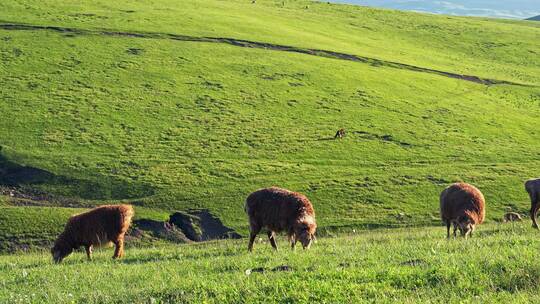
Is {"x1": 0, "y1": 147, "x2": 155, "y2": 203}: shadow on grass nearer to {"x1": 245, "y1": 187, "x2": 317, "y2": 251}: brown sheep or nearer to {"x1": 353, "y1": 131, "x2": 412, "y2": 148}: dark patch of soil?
{"x1": 353, "y1": 131, "x2": 412, "y2": 148}: dark patch of soil

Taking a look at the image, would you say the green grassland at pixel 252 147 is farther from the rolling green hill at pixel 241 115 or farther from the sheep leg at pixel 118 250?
the sheep leg at pixel 118 250

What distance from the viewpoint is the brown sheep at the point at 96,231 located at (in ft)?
71.7

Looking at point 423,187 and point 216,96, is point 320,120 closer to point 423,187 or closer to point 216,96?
point 216,96

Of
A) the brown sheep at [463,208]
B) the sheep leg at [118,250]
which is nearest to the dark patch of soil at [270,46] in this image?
the brown sheep at [463,208]

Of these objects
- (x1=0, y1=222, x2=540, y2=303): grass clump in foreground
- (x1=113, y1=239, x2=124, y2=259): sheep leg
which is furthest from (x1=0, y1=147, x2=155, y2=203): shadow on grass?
(x1=0, y1=222, x2=540, y2=303): grass clump in foreground

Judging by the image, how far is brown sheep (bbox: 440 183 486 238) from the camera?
70.1ft

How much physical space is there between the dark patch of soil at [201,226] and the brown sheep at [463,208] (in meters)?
14.9

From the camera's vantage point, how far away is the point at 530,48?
95125mm

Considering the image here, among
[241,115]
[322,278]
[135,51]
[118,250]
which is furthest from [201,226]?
[135,51]

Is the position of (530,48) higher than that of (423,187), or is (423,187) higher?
(530,48)

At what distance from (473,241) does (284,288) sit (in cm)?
730

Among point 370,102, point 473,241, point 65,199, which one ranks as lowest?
point 65,199

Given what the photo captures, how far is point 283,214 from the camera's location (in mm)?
19469

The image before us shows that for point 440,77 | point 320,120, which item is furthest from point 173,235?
point 440,77
